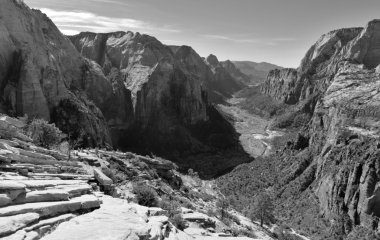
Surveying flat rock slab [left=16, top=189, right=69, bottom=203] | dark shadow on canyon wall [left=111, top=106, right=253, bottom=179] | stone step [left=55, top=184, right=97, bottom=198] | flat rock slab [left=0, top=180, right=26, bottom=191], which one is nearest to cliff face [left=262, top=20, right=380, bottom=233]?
dark shadow on canyon wall [left=111, top=106, right=253, bottom=179]

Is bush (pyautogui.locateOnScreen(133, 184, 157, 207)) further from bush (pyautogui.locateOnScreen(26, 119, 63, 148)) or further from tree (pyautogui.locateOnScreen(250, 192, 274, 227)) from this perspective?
tree (pyautogui.locateOnScreen(250, 192, 274, 227))

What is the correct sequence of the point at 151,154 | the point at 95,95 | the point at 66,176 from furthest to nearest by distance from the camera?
the point at 95,95, the point at 151,154, the point at 66,176

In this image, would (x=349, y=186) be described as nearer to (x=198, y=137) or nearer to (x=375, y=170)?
(x=375, y=170)

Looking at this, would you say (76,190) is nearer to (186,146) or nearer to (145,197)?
(145,197)

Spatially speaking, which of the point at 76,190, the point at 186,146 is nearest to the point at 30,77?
the point at 186,146

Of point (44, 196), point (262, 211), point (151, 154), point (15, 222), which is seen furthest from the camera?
point (151, 154)

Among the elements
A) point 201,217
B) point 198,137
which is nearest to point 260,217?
point 201,217
